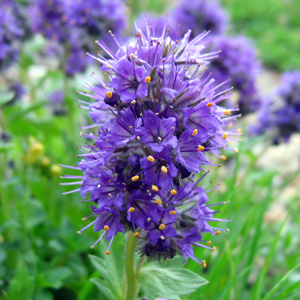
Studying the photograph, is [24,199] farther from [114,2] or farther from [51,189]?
[114,2]

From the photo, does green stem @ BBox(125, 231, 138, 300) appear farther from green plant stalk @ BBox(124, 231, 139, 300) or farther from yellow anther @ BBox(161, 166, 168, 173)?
yellow anther @ BBox(161, 166, 168, 173)

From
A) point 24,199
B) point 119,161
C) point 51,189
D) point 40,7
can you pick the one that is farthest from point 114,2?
point 119,161

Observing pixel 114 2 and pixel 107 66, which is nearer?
pixel 107 66

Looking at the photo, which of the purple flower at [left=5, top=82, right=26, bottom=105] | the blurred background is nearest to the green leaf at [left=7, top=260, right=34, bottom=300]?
the blurred background

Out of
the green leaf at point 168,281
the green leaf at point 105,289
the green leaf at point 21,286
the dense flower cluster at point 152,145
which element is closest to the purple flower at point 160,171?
the dense flower cluster at point 152,145

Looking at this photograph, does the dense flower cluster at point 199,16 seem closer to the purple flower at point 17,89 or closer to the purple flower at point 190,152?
the purple flower at point 17,89
